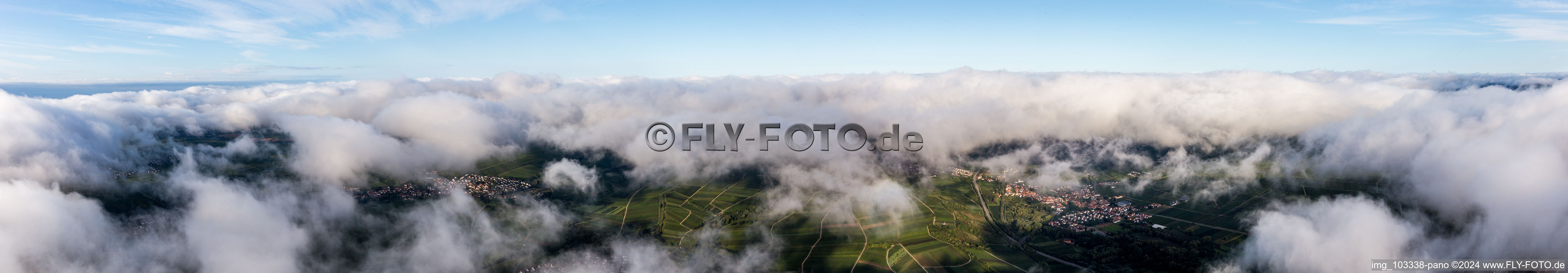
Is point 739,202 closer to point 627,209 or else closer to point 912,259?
point 627,209

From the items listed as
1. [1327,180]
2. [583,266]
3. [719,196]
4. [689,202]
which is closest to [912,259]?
[719,196]

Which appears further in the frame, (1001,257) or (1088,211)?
(1088,211)

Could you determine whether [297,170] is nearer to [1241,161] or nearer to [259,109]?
[259,109]

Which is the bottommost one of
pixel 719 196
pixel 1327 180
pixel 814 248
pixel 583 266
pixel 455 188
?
pixel 814 248

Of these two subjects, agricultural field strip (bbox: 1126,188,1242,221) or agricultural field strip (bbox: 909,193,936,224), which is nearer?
agricultural field strip (bbox: 1126,188,1242,221)

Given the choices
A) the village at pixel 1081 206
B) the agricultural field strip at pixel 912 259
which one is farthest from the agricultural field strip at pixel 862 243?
the village at pixel 1081 206

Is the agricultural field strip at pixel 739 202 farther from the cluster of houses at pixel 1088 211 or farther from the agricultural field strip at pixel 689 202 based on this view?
the cluster of houses at pixel 1088 211

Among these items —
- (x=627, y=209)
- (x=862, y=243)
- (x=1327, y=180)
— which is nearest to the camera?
(x=862, y=243)

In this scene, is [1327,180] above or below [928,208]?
above

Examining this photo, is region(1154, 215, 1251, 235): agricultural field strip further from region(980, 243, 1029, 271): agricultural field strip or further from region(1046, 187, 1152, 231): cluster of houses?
region(980, 243, 1029, 271): agricultural field strip

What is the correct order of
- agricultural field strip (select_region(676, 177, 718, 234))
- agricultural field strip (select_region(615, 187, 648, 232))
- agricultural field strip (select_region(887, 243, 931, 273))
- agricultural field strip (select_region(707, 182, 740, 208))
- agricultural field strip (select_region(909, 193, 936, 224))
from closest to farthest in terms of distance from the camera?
agricultural field strip (select_region(887, 243, 931, 273)) → agricultural field strip (select_region(615, 187, 648, 232)) → agricultural field strip (select_region(676, 177, 718, 234)) → agricultural field strip (select_region(909, 193, 936, 224)) → agricultural field strip (select_region(707, 182, 740, 208))

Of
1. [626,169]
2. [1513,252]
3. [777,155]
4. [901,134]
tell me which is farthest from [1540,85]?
[626,169]

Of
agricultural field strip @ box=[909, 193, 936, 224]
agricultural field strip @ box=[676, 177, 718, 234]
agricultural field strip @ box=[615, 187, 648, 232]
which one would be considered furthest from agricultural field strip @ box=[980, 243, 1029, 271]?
agricultural field strip @ box=[615, 187, 648, 232]
